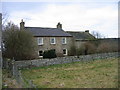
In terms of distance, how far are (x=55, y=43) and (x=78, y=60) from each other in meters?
12.1

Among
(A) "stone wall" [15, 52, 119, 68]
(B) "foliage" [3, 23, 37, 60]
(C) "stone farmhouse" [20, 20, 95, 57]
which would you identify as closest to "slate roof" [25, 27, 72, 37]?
(C) "stone farmhouse" [20, 20, 95, 57]

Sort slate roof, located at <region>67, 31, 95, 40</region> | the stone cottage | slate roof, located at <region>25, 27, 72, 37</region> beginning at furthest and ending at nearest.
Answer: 1. slate roof, located at <region>67, 31, 95, 40</region>
2. slate roof, located at <region>25, 27, 72, 37</region>
3. the stone cottage

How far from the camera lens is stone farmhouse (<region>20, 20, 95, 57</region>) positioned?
4106 centimetres

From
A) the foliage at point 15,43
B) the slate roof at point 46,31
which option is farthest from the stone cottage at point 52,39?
the foliage at point 15,43

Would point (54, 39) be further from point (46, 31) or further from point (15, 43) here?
point (15, 43)

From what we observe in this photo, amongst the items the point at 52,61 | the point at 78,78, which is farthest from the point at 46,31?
the point at 78,78

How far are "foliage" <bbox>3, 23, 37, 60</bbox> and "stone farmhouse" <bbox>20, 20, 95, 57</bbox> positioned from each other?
1079 centimetres

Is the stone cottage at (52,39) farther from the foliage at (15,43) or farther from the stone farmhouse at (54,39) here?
the foliage at (15,43)

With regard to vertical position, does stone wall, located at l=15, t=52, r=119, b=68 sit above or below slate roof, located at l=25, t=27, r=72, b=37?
below

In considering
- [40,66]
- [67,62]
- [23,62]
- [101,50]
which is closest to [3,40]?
[23,62]

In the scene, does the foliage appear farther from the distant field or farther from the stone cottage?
the stone cottage

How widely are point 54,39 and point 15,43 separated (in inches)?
625

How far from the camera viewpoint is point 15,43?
1105 inches

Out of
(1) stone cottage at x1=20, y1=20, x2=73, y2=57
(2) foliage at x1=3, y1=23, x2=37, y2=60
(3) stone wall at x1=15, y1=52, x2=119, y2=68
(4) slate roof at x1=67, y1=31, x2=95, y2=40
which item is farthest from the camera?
(4) slate roof at x1=67, y1=31, x2=95, y2=40
